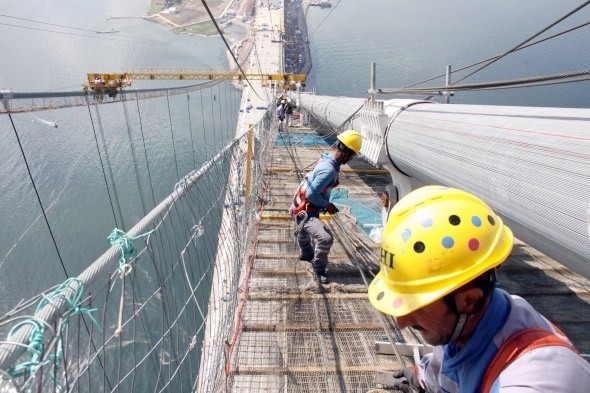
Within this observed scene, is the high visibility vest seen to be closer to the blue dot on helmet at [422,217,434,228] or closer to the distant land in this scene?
the blue dot on helmet at [422,217,434,228]

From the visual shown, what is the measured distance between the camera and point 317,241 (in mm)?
4328

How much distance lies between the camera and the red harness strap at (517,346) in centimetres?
116

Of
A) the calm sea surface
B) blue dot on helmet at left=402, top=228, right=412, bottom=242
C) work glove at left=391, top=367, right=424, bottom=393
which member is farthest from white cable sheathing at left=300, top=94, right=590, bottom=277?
the calm sea surface

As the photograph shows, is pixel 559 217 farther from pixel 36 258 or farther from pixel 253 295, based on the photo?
pixel 36 258

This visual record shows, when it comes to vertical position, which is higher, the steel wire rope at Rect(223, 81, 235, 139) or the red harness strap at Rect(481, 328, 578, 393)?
the red harness strap at Rect(481, 328, 578, 393)

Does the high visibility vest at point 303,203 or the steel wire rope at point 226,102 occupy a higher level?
the high visibility vest at point 303,203

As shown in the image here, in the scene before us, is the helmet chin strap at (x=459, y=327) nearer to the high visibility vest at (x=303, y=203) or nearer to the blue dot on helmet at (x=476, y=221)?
the blue dot on helmet at (x=476, y=221)

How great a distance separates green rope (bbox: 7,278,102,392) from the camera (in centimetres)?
111

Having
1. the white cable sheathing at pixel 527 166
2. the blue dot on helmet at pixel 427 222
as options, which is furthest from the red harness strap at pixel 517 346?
the white cable sheathing at pixel 527 166

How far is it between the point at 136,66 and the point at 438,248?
6154 cm

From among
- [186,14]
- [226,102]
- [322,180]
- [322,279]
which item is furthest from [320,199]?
[186,14]

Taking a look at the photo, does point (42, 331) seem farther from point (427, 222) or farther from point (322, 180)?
point (322, 180)

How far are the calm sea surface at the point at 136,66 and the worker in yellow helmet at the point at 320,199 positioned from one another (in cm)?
1710

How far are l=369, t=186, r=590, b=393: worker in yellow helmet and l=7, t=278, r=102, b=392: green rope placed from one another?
1.11 meters
